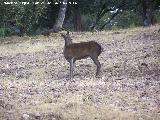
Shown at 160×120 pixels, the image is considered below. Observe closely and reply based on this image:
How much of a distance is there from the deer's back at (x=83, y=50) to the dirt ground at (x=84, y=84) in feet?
1.80

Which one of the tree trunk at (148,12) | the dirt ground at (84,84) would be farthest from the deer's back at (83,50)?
the tree trunk at (148,12)

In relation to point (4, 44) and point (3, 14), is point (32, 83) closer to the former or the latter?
point (4, 44)

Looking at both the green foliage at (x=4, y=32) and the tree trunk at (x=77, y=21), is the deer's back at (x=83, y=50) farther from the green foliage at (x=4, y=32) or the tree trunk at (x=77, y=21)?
the tree trunk at (x=77, y=21)

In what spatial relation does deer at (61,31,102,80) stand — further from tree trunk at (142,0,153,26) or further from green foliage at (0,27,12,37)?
green foliage at (0,27,12,37)

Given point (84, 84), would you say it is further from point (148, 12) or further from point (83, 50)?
point (148, 12)

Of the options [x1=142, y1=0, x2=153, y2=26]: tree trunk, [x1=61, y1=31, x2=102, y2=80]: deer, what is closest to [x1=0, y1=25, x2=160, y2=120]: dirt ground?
[x1=61, y1=31, x2=102, y2=80]: deer

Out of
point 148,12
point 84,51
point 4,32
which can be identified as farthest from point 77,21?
point 84,51

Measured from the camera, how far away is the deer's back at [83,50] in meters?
13.3

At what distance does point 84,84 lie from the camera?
12000 mm

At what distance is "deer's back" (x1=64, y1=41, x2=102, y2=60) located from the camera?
525 inches

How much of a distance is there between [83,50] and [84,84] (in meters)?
1.61

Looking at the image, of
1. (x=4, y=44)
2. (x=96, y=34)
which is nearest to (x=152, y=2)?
(x=96, y=34)

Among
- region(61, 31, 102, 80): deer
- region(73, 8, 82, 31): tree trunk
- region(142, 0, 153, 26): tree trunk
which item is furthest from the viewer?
region(73, 8, 82, 31): tree trunk

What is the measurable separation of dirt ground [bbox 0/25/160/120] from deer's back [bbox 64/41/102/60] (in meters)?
0.55
